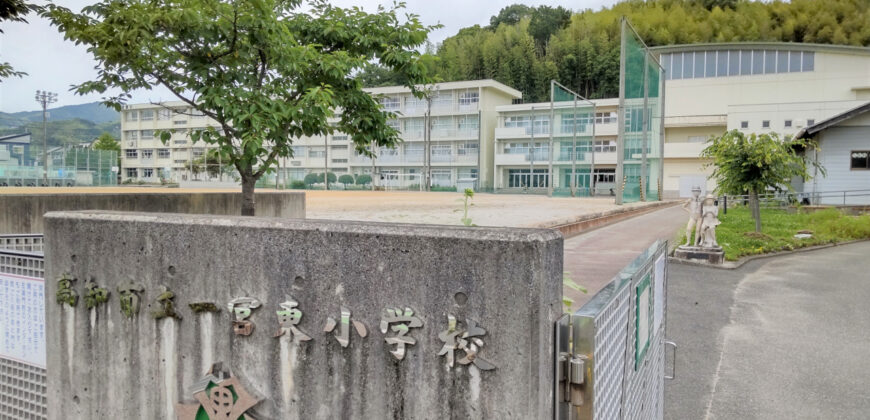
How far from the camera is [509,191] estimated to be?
54.5 meters

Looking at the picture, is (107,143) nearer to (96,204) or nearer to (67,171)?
(67,171)

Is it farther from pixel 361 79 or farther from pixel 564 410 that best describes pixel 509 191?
pixel 564 410

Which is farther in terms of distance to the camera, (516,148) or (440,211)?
(516,148)

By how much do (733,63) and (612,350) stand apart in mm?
53350

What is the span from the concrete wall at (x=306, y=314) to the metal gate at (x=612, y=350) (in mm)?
60

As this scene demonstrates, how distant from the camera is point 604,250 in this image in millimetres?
10250

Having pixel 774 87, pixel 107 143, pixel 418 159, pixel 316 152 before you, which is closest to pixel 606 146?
pixel 774 87

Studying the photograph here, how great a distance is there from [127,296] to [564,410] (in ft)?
5.95

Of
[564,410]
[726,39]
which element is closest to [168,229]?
[564,410]

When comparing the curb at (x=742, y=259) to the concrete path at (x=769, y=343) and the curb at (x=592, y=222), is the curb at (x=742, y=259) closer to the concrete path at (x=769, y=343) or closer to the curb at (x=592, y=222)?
the concrete path at (x=769, y=343)

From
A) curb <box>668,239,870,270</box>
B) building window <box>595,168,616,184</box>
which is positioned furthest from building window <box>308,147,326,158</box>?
curb <box>668,239,870,270</box>

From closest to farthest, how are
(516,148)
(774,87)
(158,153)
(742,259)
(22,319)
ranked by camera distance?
(22,319) → (742,259) → (774,87) → (516,148) → (158,153)

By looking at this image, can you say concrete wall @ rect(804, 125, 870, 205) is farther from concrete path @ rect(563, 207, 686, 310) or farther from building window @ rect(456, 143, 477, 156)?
building window @ rect(456, 143, 477, 156)

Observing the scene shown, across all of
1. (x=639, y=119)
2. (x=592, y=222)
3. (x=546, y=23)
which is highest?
(x=546, y=23)
